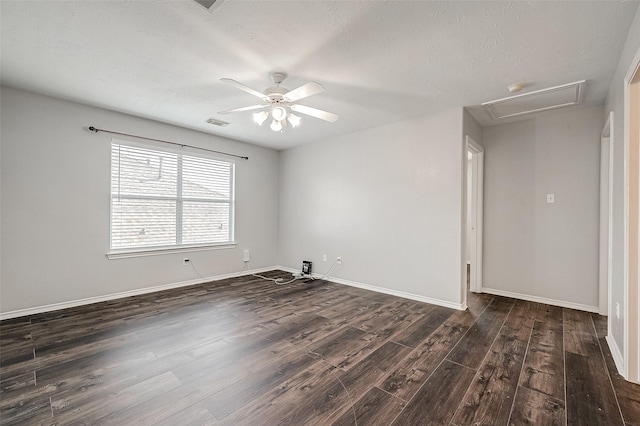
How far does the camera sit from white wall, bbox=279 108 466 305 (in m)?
3.50

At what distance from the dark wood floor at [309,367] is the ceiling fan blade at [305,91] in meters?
2.21

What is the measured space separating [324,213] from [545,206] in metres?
3.21

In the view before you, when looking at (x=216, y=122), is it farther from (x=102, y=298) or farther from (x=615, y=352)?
(x=615, y=352)

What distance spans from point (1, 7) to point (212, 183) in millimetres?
3120

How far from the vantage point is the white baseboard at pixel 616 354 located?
2012mm

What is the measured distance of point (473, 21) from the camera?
186cm

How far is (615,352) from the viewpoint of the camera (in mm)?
2217

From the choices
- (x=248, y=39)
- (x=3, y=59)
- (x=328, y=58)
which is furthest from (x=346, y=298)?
(x=3, y=59)

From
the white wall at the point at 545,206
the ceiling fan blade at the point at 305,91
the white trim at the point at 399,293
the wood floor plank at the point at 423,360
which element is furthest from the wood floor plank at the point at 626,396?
the ceiling fan blade at the point at 305,91

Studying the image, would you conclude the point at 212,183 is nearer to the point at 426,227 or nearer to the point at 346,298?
the point at 346,298

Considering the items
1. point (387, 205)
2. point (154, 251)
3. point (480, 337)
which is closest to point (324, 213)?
point (387, 205)

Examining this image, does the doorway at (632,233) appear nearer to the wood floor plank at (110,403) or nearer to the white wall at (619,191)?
the white wall at (619,191)

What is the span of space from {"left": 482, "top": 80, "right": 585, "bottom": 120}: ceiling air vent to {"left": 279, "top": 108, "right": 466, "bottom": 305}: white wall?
1.63 feet

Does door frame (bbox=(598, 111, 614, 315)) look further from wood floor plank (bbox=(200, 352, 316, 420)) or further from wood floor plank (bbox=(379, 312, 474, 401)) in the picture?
wood floor plank (bbox=(200, 352, 316, 420))
